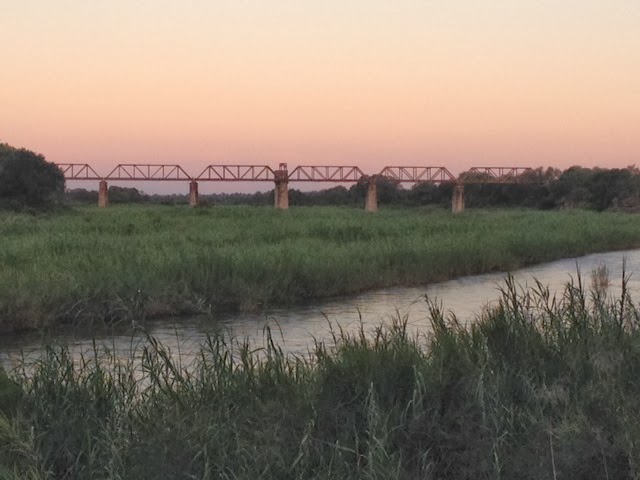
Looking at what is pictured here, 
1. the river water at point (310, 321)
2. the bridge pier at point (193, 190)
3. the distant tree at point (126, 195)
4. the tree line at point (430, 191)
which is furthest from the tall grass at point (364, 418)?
the distant tree at point (126, 195)

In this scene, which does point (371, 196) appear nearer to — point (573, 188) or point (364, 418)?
point (573, 188)

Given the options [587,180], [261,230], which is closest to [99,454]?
[261,230]

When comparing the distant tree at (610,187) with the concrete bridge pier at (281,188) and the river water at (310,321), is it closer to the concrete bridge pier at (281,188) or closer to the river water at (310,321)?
the concrete bridge pier at (281,188)

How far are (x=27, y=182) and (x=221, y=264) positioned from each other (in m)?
32.3

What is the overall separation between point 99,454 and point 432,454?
241 centimetres

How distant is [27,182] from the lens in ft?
151

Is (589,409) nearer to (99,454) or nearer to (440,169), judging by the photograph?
(99,454)

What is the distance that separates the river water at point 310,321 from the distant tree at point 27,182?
3144 cm

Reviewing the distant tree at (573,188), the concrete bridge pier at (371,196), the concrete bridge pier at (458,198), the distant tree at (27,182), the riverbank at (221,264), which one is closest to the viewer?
the riverbank at (221,264)

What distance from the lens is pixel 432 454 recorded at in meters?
5.62

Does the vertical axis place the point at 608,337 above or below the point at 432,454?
above

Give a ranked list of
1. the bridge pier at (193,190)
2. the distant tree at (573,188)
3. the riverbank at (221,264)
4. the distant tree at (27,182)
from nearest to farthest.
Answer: the riverbank at (221,264)
the distant tree at (27,182)
the distant tree at (573,188)
the bridge pier at (193,190)

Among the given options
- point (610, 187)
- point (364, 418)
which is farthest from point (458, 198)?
point (364, 418)

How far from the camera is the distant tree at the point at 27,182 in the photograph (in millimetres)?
45594
